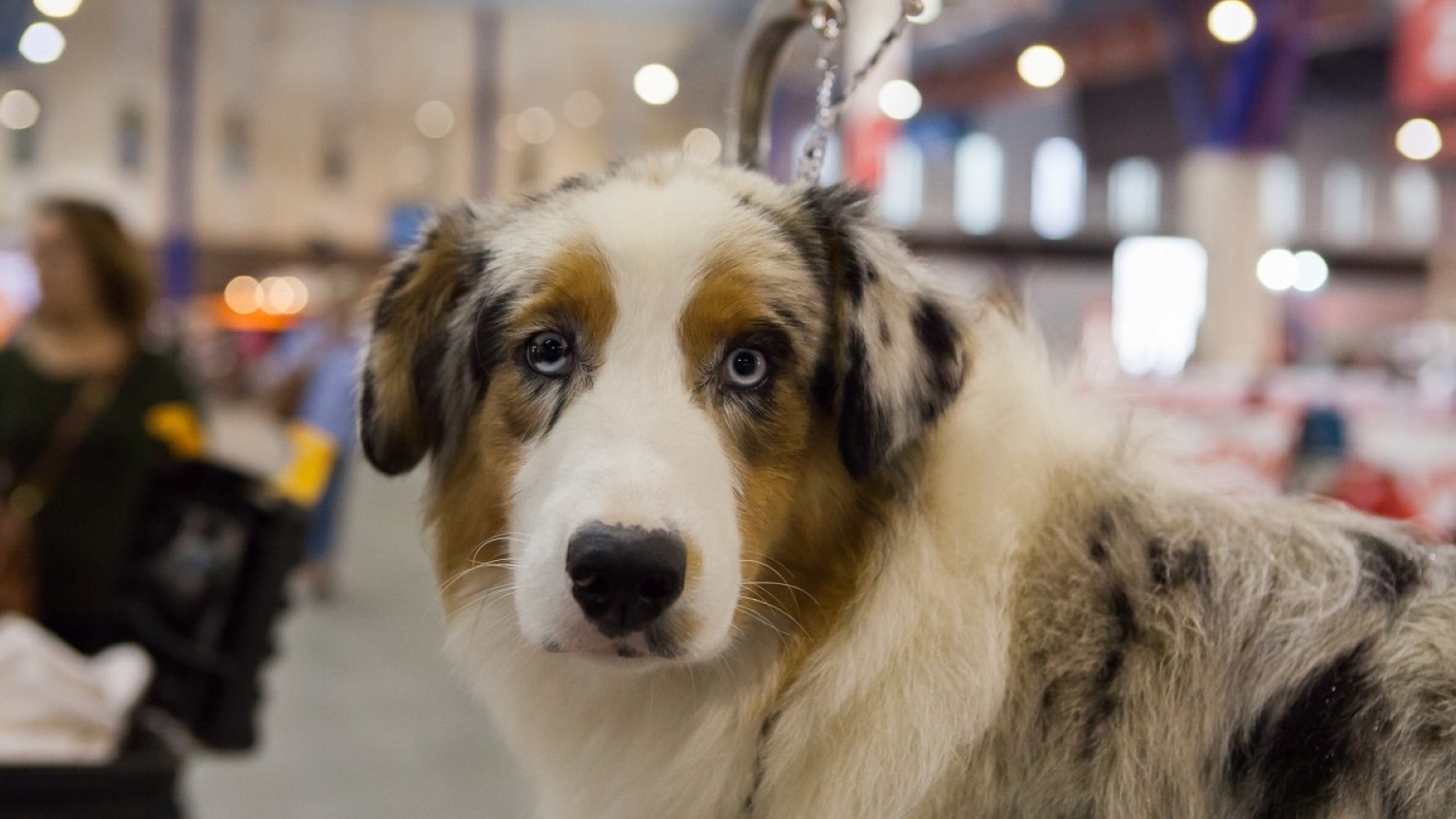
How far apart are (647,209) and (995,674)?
714 millimetres

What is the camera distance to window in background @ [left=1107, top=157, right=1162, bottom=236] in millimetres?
21250

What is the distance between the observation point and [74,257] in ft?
12.3

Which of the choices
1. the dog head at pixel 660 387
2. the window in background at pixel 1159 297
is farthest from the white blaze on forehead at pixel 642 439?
the window in background at pixel 1159 297

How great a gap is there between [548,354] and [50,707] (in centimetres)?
185

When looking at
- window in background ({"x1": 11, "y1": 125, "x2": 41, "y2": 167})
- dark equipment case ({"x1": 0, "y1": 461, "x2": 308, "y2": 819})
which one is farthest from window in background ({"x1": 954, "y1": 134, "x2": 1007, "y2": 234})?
dark equipment case ({"x1": 0, "y1": 461, "x2": 308, "y2": 819})

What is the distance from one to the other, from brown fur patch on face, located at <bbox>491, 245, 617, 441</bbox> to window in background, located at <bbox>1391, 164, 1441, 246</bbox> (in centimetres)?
2348

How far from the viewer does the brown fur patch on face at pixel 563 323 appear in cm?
151

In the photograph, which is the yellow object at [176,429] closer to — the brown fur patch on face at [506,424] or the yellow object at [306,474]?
the yellow object at [306,474]

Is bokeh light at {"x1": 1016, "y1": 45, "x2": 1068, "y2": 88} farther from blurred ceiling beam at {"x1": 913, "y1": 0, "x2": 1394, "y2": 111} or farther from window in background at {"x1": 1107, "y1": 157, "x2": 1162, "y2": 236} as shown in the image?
window in background at {"x1": 1107, "y1": 157, "x2": 1162, "y2": 236}

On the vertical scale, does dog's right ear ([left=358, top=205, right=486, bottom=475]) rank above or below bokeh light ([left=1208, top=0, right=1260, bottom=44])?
below

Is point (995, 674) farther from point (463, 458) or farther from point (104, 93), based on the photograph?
point (104, 93)

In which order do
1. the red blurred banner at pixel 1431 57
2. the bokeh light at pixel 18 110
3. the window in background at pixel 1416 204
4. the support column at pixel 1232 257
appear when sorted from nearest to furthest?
the red blurred banner at pixel 1431 57 < the support column at pixel 1232 257 < the bokeh light at pixel 18 110 < the window in background at pixel 1416 204

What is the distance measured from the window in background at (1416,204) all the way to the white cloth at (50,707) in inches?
917

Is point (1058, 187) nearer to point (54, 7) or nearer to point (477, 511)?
point (54, 7)
